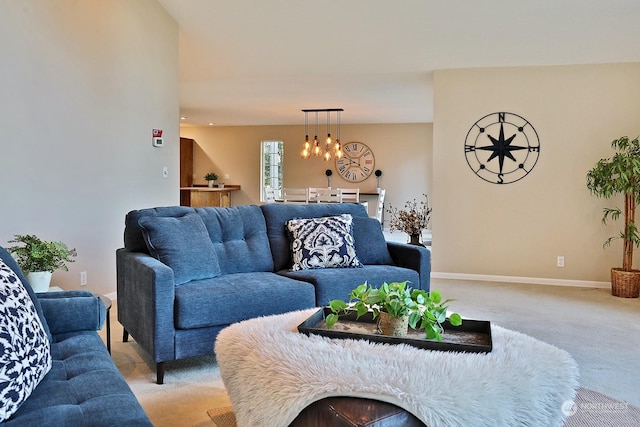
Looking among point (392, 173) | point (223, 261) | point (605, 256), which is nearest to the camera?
point (223, 261)

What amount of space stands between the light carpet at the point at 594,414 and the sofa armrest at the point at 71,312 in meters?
0.68

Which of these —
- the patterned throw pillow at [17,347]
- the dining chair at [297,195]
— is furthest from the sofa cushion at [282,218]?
the dining chair at [297,195]

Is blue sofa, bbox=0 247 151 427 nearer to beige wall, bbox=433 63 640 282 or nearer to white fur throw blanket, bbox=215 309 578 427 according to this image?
Answer: white fur throw blanket, bbox=215 309 578 427

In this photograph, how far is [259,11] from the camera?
4.92 metres

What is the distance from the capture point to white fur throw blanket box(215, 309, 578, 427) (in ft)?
4.84

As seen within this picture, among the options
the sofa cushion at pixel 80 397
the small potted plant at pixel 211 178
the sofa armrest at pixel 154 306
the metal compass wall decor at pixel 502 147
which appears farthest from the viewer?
the small potted plant at pixel 211 178

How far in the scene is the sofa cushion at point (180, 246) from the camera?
2910 millimetres

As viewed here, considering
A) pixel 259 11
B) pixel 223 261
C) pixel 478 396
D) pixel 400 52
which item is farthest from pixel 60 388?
pixel 400 52

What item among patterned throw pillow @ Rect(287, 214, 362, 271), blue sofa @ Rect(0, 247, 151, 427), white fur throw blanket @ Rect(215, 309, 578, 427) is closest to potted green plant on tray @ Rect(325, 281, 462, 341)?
white fur throw blanket @ Rect(215, 309, 578, 427)

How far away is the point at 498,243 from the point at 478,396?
4489 millimetres

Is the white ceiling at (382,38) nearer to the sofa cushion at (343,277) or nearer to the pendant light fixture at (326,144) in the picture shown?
the pendant light fixture at (326,144)

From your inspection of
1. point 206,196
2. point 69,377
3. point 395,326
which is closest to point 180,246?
point 69,377

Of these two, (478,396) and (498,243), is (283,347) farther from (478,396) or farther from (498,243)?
(498,243)

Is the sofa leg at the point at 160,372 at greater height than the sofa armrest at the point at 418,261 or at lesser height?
lesser
